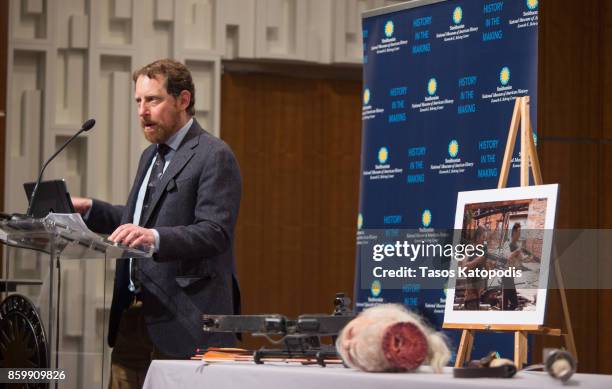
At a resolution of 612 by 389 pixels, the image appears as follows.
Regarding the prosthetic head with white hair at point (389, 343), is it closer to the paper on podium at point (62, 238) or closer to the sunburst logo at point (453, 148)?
the paper on podium at point (62, 238)

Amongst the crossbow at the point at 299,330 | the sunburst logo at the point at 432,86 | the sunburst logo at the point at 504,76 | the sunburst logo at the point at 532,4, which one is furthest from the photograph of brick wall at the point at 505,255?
the sunburst logo at the point at 432,86

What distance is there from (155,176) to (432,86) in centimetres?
176

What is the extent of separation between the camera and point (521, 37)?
448 cm

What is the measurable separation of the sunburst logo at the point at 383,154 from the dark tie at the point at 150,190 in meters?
1.64

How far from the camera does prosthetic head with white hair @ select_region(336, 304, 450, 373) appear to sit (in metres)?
2.05

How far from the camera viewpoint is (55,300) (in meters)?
2.88

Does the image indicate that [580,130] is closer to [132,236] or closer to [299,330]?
[132,236]

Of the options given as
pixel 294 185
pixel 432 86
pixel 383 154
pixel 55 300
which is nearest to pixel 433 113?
pixel 432 86

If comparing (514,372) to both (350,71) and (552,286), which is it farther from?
(350,71)

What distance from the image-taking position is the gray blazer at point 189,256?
3.44 metres

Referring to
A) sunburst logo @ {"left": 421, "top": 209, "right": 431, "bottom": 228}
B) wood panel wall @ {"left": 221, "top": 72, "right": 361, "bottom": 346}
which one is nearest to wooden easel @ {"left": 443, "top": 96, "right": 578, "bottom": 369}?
sunburst logo @ {"left": 421, "top": 209, "right": 431, "bottom": 228}

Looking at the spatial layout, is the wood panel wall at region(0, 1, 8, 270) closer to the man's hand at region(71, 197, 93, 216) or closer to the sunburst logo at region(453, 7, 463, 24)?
the man's hand at region(71, 197, 93, 216)

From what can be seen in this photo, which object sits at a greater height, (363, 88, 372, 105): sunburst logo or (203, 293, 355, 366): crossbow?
(363, 88, 372, 105): sunburst logo

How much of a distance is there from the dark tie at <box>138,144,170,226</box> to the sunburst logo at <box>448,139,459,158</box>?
1577 mm
